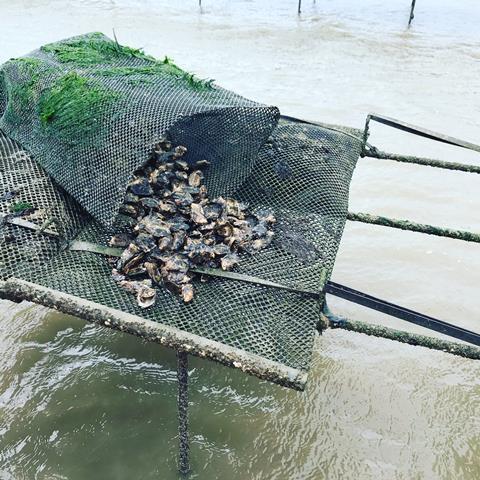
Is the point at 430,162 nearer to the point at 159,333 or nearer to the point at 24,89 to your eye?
the point at 159,333

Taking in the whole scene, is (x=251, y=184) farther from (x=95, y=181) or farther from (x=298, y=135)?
(x=95, y=181)

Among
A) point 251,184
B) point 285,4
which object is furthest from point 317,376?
point 285,4

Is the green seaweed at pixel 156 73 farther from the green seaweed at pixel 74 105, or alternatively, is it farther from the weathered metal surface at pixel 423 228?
the weathered metal surface at pixel 423 228

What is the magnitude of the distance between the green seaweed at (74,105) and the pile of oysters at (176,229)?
1.27ft

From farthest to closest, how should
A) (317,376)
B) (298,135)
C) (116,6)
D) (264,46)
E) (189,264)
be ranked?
(116,6) → (264,46) → (317,376) → (298,135) → (189,264)

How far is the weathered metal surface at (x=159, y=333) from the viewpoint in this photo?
187 cm

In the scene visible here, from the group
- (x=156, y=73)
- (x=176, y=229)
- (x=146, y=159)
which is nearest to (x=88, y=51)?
(x=156, y=73)

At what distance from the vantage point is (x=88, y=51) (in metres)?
3.31

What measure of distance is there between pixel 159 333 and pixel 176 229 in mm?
565

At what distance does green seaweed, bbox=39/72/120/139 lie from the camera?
2613 mm

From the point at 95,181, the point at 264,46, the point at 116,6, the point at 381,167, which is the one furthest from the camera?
the point at 116,6

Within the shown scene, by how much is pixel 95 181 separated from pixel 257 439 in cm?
189

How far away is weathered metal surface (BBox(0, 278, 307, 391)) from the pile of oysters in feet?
0.43

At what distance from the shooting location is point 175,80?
10.2ft
